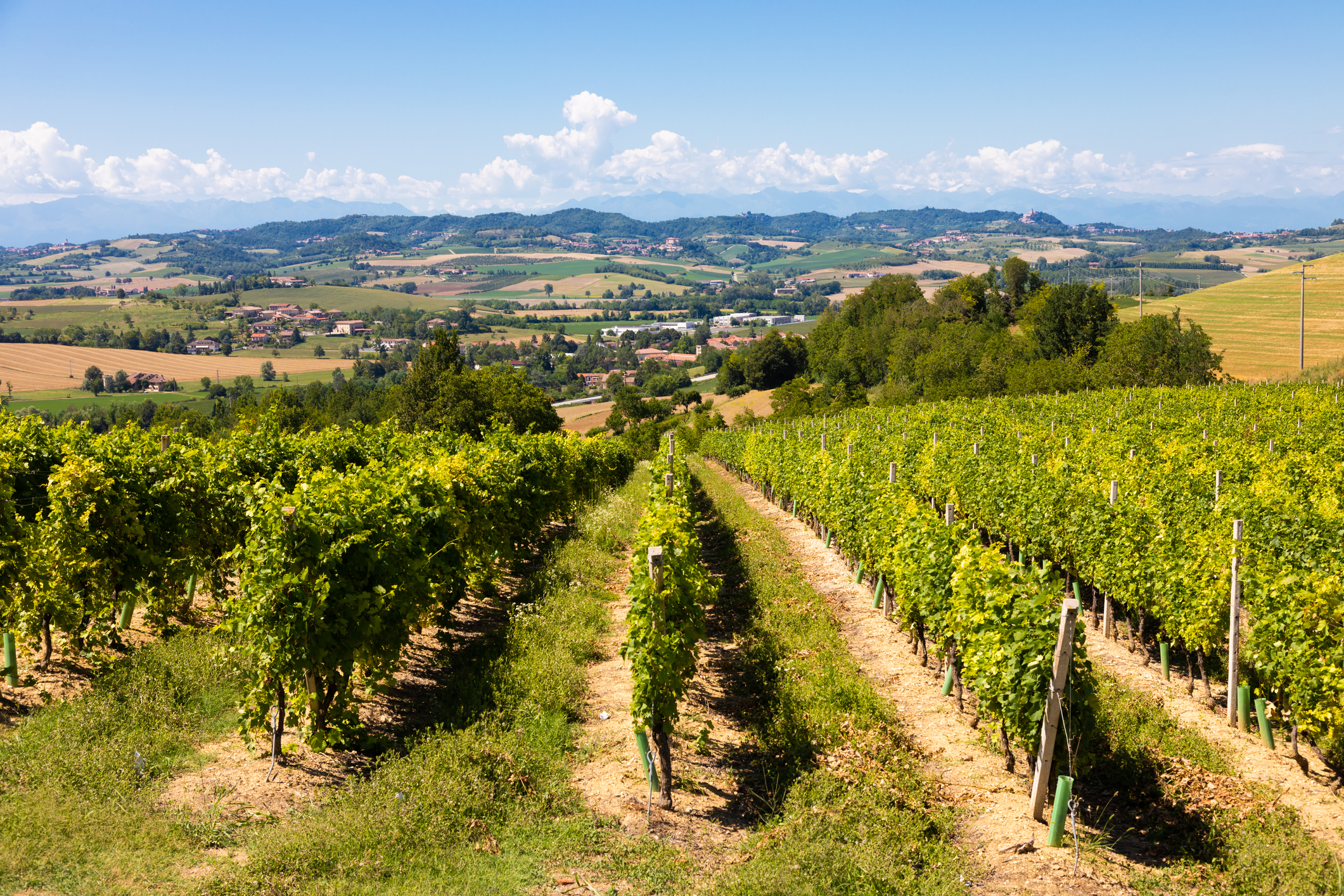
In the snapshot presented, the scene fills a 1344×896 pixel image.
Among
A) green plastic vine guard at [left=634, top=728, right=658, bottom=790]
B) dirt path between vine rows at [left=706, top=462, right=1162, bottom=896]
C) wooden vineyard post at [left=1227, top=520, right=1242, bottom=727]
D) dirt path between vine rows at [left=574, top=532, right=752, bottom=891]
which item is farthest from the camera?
wooden vineyard post at [left=1227, top=520, right=1242, bottom=727]

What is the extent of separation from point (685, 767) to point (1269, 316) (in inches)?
3755

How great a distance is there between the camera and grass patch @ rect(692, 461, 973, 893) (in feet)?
19.6

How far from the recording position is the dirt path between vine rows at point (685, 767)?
6750 mm

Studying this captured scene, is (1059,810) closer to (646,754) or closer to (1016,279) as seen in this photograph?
(646,754)

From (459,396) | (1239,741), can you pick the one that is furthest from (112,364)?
(1239,741)

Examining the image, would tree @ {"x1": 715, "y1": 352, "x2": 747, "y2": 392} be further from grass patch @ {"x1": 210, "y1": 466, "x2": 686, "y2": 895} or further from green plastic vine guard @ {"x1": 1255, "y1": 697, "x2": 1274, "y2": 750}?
Result: green plastic vine guard @ {"x1": 1255, "y1": 697, "x2": 1274, "y2": 750}

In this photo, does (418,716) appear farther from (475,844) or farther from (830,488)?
(830,488)

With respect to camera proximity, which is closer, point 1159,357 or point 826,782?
point 826,782

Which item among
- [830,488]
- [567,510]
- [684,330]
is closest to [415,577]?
[830,488]

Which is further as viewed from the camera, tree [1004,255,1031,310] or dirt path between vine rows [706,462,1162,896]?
tree [1004,255,1031,310]

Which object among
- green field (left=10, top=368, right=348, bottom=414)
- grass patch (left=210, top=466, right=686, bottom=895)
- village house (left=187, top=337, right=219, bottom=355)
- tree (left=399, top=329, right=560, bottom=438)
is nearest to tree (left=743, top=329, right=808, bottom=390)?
tree (left=399, top=329, right=560, bottom=438)

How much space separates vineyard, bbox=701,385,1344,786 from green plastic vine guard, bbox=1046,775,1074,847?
46 centimetres

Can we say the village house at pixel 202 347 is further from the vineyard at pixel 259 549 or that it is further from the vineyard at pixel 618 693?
the vineyard at pixel 618 693

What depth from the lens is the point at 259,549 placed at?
7.30 m
